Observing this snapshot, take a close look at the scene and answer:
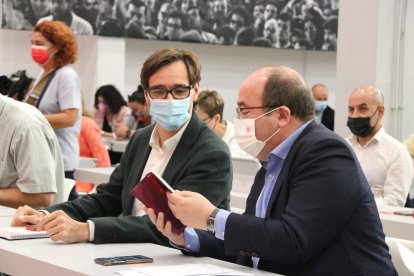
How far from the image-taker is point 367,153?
597cm

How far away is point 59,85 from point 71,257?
328 cm

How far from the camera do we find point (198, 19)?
1315cm

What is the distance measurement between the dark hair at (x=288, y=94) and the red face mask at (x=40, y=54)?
3.37m

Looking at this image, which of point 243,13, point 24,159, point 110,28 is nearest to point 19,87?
point 24,159

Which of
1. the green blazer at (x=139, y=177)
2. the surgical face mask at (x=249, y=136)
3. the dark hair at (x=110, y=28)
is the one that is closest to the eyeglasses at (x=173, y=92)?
the green blazer at (x=139, y=177)

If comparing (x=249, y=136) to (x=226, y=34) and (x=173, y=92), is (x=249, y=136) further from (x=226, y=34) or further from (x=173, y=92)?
(x=226, y=34)

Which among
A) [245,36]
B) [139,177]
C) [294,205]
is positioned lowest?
[139,177]

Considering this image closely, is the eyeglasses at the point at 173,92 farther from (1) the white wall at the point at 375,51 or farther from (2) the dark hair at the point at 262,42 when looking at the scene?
(2) the dark hair at the point at 262,42

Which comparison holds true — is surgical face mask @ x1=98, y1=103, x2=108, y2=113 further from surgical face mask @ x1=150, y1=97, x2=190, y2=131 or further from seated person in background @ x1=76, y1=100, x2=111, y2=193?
surgical face mask @ x1=150, y1=97, x2=190, y2=131

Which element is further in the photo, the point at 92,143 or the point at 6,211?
the point at 92,143

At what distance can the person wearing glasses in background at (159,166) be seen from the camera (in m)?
3.04

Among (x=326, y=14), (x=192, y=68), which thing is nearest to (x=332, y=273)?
(x=192, y=68)

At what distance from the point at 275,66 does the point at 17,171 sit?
1671 mm

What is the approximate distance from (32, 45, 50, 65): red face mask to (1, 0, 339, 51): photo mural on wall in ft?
19.1
